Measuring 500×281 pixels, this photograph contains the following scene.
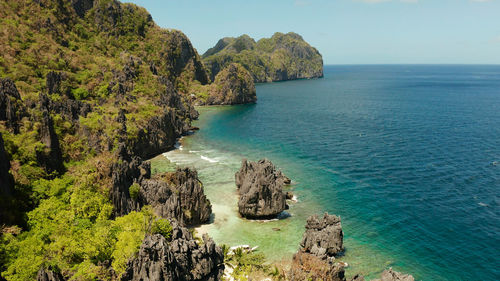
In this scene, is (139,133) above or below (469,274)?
above

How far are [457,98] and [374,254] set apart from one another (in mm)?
189501

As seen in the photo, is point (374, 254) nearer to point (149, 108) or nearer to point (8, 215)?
point (8, 215)

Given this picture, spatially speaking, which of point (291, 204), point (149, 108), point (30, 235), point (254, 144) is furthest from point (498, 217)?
point (149, 108)

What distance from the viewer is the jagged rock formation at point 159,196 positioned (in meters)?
47.1

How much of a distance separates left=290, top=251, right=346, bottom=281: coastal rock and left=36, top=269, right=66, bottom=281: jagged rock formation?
81.2 ft

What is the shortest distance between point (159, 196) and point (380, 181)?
4897cm

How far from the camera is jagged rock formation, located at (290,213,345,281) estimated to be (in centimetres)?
3459

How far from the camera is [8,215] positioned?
36.7 meters

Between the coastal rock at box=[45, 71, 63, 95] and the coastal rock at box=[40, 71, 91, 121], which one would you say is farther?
the coastal rock at box=[45, 71, 63, 95]

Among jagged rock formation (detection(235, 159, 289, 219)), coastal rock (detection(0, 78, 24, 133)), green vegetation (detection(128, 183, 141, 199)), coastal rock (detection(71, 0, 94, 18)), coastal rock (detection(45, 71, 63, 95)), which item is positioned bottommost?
jagged rock formation (detection(235, 159, 289, 219))

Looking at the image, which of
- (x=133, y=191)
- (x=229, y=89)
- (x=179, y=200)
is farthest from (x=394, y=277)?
(x=229, y=89)

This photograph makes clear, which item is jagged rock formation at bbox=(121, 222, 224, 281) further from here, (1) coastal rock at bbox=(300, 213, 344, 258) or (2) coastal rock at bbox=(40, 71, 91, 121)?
(2) coastal rock at bbox=(40, 71, 91, 121)

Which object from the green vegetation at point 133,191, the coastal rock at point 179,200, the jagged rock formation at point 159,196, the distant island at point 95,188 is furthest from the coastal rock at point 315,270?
the green vegetation at point 133,191

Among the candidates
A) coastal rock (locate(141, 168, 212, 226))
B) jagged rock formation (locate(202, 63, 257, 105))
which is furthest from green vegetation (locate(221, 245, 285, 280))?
jagged rock formation (locate(202, 63, 257, 105))
